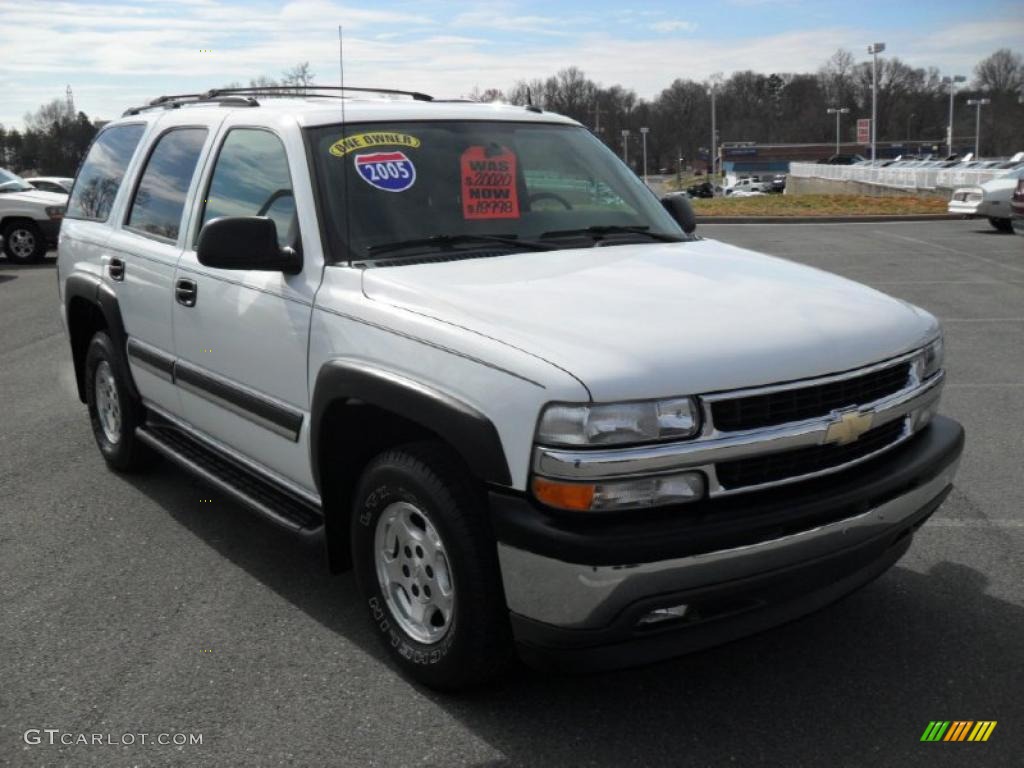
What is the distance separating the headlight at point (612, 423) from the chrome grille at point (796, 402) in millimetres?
142

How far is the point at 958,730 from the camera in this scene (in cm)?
313

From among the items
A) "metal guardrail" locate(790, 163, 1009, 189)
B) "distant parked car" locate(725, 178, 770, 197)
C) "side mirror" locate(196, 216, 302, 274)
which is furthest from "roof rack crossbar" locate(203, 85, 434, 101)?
"distant parked car" locate(725, 178, 770, 197)

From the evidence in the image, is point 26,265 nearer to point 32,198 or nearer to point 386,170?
point 32,198

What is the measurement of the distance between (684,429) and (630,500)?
0.24 metres

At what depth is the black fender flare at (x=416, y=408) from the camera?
2.86 meters

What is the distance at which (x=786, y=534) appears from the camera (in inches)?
114

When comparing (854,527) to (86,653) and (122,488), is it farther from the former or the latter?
(122,488)

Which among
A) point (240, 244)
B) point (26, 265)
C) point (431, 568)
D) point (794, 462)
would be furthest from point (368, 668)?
point (26, 265)

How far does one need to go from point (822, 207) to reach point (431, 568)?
89.2 ft

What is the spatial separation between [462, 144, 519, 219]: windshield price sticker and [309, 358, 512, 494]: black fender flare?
3.02 ft

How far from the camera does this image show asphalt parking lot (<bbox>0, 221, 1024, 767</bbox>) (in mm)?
3098

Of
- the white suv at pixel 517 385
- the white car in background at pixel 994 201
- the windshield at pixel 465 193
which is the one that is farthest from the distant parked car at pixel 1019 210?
the windshield at pixel 465 193

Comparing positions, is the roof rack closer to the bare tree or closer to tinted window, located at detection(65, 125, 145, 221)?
tinted window, located at detection(65, 125, 145, 221)

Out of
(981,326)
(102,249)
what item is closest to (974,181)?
(981,326)
